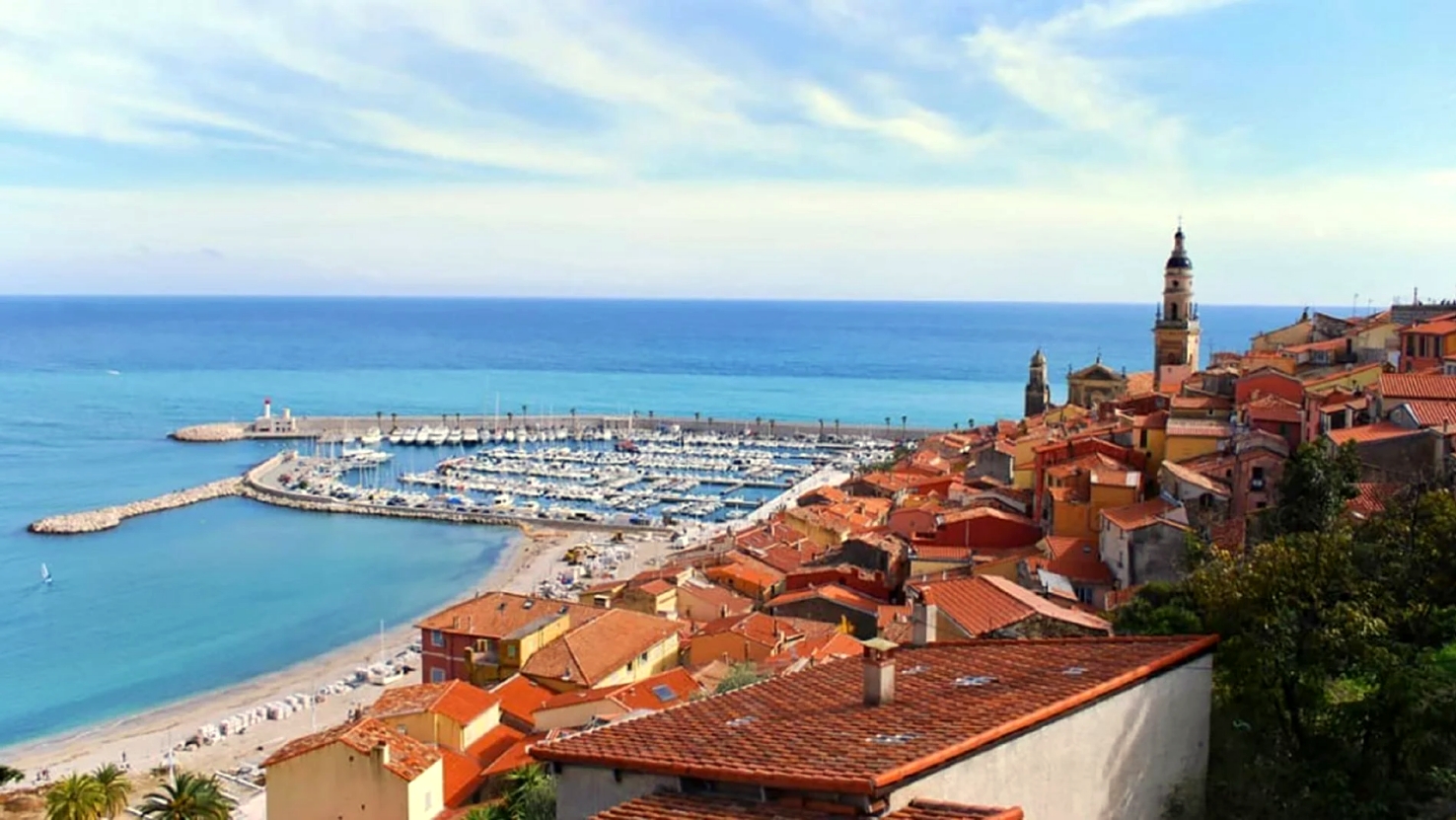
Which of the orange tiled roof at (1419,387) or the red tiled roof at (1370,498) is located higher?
the orange tiled roof at (1419,387)

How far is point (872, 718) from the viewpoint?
6340 mm

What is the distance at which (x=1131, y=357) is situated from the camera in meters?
160

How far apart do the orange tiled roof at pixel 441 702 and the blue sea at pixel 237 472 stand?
1450 cm

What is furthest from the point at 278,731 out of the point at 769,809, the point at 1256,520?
the point at 769,809

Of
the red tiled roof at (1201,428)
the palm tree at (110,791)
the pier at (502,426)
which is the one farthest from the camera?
the pier at (502,426)

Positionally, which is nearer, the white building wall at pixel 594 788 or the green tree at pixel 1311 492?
the white building wall at pixel 594 788

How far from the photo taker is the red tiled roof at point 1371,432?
19.1 meters

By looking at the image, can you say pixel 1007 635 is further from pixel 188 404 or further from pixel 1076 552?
pixel 188 404

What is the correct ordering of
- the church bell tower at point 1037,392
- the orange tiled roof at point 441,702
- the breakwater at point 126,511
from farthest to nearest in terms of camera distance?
the church bell tower at point 1037,392, the breakwater at point 126,511, the orange tiled roof at point 441,702

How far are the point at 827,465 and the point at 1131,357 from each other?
105m

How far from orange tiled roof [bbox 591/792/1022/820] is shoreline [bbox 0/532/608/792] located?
22086 mm

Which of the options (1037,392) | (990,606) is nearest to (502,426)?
(1037,392)

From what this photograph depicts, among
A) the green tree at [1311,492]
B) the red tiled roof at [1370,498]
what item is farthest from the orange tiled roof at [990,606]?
the red tiled roof at [1370,498]

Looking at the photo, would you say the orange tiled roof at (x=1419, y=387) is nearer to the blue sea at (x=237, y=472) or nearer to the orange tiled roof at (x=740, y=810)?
the orange tiled roof at (x=740, y=810)
